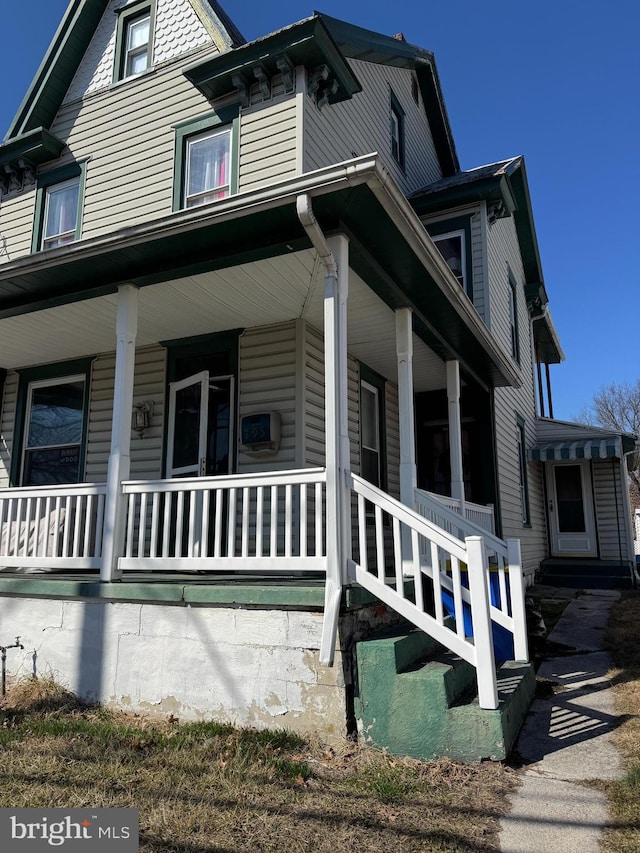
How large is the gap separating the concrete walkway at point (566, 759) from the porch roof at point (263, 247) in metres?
3.66

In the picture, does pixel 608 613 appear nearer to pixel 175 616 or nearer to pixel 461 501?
pixel 461 501

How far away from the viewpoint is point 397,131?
444 inches

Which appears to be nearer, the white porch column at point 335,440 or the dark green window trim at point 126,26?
the white porch column at point 335,440

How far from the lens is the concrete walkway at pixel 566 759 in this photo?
2.95m

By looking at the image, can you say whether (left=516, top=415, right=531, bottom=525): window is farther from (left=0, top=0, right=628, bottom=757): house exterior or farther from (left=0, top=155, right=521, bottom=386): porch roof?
(left=0, top=155, right=521, bottom=386): porch roof

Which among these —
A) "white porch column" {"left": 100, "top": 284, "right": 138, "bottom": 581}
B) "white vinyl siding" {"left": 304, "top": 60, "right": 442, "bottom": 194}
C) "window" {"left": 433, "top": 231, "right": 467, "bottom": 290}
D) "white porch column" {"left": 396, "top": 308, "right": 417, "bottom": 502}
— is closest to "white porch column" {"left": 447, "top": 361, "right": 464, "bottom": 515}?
"white porch column" {"left": 396, "top": 308, "right": 417, "bottom": 502}

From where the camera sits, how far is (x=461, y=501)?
7410 millimetres

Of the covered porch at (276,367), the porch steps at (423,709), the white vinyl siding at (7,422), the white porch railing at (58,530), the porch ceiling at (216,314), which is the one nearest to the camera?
the porch steps at (423,709)

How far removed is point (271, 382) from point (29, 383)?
3.80 meters

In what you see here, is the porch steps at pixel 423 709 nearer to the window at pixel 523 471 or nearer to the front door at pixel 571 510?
the window at pixel 523 471

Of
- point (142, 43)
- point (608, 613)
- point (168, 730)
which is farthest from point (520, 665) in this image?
point (142, 43)

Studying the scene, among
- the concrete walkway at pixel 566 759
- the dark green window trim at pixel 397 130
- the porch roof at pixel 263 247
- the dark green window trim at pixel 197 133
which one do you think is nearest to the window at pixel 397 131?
the dark green window trim at pixel 397 130

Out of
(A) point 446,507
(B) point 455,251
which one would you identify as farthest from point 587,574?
(A) point 446,507

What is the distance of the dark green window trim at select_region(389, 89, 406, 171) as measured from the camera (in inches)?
429
